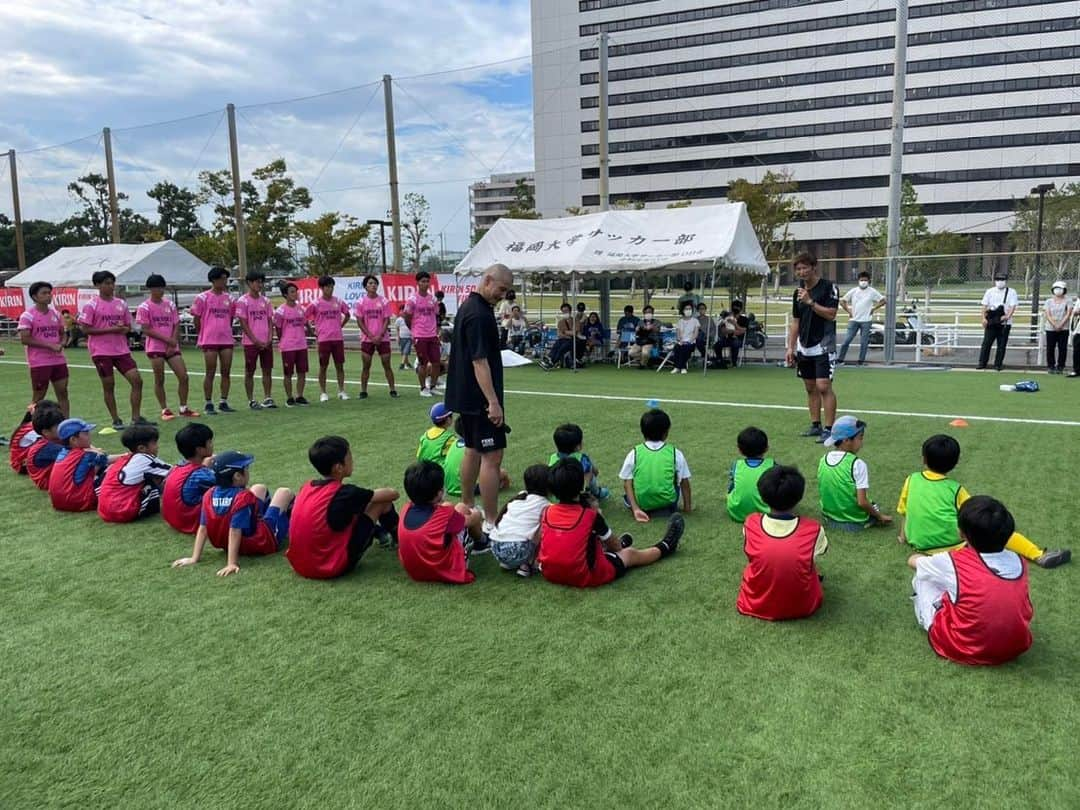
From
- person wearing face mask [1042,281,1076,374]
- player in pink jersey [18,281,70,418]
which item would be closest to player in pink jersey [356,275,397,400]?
player in pink jersey [18,281,70,418]

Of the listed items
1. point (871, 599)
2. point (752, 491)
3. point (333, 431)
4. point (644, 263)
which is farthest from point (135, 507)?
point (644, 263)

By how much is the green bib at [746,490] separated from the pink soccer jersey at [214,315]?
7.75 m

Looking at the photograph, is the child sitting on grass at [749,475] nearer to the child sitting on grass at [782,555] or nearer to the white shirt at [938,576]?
the child sitting on grass at [782,555]

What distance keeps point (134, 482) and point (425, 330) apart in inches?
253

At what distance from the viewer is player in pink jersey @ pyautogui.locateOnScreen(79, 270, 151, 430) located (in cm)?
878

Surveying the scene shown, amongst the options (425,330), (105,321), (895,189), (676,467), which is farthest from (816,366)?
(895,189)

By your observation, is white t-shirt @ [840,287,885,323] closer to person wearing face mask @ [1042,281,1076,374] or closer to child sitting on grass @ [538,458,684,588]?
person wearing face mask @ [1042,281,1076,374]

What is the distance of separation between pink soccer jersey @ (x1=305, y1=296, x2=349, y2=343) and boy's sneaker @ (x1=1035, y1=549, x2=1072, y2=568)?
922 centimetres

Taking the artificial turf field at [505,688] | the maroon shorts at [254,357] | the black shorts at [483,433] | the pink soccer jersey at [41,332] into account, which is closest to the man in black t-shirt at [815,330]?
the artificial turf field at [505,688]

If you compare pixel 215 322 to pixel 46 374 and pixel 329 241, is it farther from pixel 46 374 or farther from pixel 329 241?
pixel 329 241

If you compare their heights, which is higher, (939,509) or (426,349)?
(426,349)

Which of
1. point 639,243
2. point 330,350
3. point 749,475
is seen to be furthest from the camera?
point 639,243

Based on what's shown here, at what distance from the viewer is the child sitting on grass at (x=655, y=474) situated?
525 cm

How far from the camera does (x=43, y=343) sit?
8.44m
